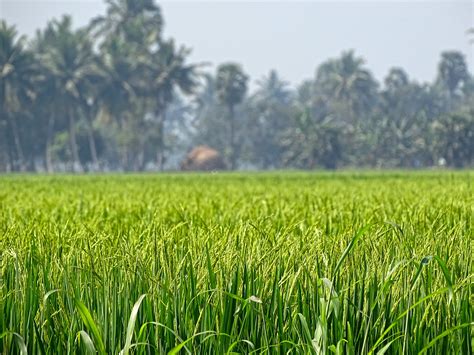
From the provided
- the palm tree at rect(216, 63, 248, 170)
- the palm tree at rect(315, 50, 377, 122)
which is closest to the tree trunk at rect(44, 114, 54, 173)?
the palm tree at rect(216, 63, 248, 170)

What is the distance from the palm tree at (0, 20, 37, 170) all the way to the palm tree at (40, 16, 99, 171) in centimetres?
192

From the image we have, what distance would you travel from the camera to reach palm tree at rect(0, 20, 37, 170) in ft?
189

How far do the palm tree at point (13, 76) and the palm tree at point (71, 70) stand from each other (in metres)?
1.92

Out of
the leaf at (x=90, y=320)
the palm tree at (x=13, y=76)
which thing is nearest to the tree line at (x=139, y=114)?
the palm tree at (x=13, y=76)

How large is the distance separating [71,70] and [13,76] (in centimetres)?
514

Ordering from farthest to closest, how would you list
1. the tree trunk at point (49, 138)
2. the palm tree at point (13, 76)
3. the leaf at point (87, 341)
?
the tree trunk at point (49, 138) → the palm tree at point (13, 76) → the leaf at point (87, 341)

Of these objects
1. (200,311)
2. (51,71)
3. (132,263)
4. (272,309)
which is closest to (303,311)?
(272,309)

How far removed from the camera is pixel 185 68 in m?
68.2

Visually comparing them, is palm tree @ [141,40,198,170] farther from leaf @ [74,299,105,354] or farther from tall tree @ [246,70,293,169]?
leaf @ [74,299,105,354]

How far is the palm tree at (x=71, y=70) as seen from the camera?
59844 millimetres

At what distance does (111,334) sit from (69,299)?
262 mm

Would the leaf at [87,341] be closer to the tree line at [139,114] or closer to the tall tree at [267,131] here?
the tree line at [139,114]

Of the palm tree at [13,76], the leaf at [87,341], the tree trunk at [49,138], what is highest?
the palm tree at [13,76]

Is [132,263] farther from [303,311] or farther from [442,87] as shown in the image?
[442,87]
